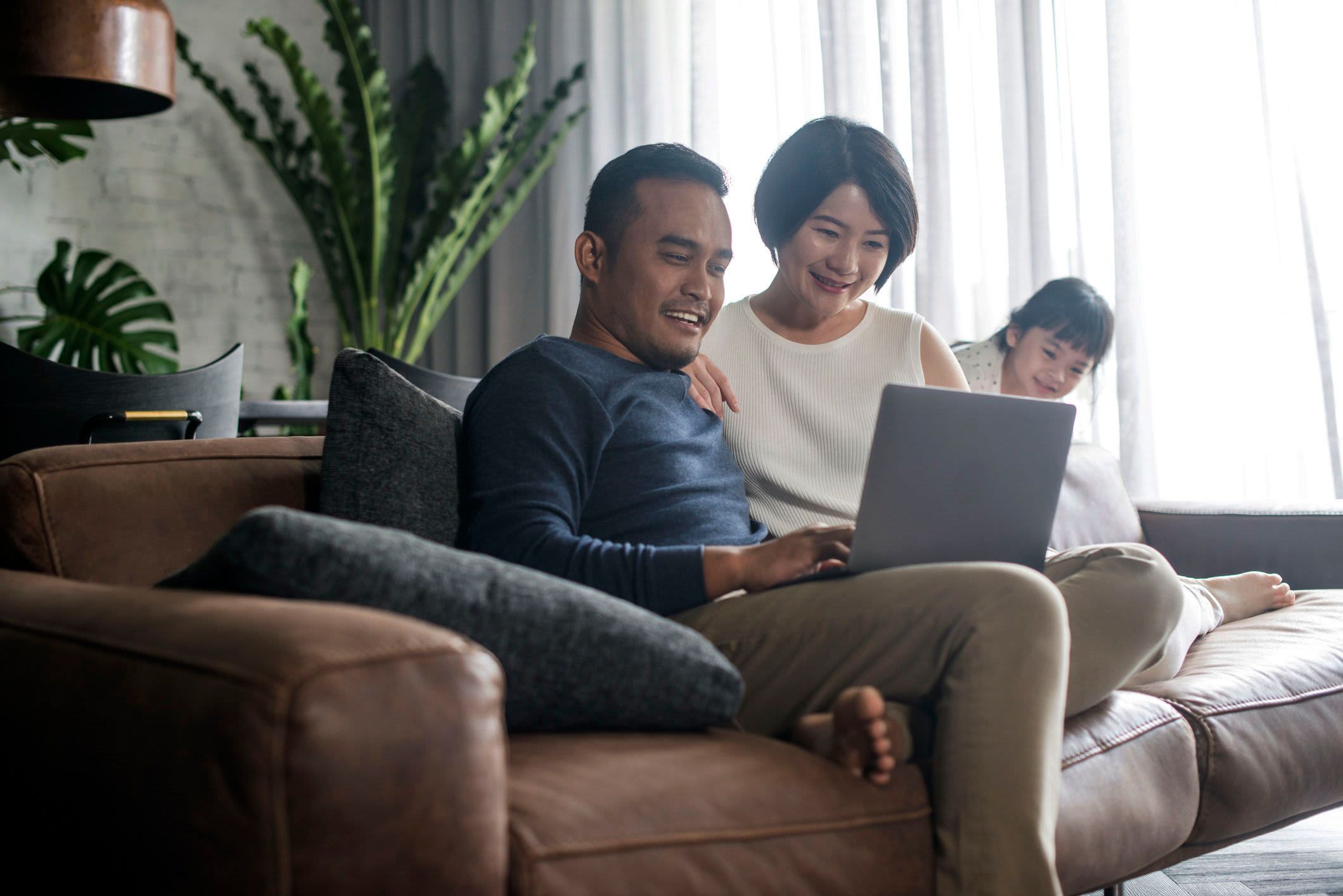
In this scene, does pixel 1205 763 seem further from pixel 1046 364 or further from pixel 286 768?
pixel 1046 364

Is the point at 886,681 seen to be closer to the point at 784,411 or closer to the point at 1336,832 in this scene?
the point at 784,411

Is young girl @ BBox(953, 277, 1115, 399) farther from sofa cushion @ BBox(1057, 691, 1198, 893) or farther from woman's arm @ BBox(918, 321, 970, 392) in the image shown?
sofa cushion @ BBox(1057, 691, 1198, 893)

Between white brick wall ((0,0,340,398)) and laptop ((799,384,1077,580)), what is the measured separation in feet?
12.1

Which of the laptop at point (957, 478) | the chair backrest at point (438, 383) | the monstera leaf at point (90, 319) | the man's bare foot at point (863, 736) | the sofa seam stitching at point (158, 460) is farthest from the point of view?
the monstera leaf at point (90, 319)

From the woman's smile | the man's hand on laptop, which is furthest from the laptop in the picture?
the woman's smile

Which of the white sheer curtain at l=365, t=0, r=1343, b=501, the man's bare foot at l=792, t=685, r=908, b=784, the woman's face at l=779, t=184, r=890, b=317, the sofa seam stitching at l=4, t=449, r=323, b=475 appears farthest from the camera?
the white sheer curtain at l=365, t=0, r=1343, b=501

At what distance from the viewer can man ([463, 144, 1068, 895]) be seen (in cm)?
92

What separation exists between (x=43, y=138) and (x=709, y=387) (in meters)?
2.75

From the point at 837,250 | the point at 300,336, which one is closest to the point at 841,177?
the point at 837,250

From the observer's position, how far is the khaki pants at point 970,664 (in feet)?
2.98

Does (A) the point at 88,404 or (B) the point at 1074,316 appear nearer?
(A) the point at 88,404

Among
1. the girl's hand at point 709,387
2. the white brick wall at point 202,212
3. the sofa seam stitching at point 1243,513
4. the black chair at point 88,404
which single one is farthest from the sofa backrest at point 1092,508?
the white brick wall at point 202,212

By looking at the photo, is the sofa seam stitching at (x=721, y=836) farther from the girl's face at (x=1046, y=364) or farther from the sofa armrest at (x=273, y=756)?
the girl's face at (x=1046, y=364)

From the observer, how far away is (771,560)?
1124 millimetres
